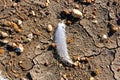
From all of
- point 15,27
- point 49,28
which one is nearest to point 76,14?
point 49,28

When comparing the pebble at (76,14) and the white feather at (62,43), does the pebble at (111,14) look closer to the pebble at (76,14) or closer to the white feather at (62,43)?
the pebble at (76,14)

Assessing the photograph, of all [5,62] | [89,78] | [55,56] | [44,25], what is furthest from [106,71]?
[5,62]

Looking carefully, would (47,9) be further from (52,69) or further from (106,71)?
(106,71)

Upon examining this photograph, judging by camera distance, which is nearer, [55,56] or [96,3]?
[55,56]

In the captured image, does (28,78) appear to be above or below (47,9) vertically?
below

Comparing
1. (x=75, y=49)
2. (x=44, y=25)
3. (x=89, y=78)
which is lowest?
(x=89, y=78)

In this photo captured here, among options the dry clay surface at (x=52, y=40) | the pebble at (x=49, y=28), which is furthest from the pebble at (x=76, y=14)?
the pebble at (x=49, y=28)

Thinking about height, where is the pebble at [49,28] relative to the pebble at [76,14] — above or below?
below

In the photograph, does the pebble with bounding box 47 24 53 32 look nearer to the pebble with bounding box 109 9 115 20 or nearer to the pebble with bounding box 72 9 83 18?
the pebble with bounding box 72 9 83 18
